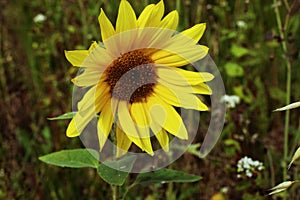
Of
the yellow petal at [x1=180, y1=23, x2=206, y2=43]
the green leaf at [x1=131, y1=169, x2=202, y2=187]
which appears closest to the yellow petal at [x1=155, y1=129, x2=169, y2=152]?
the green leaf at [x1=131, y1=169, x2=202, y2=187]

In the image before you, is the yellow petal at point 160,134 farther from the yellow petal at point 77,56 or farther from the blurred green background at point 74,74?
the blurred green background at point 74,74

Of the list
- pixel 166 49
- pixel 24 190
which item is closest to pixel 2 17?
pixel 24 190

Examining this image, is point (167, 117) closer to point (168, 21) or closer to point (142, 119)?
point (142, 119)

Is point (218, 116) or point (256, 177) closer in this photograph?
point (256, 177)

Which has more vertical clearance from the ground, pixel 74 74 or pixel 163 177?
pixel 74 74

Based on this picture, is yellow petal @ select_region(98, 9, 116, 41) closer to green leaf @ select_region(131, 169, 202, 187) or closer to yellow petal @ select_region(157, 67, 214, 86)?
yellow petal @ select_region(157, 67, 214, 86)

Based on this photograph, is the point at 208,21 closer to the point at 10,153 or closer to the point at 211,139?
the point at 211,139

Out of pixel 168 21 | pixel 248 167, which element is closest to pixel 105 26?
pixel 168 21

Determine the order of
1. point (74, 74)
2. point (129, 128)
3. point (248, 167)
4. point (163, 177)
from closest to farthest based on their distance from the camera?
point (129, 128), point (163, 177), point (248, 167), point (74, 74)
